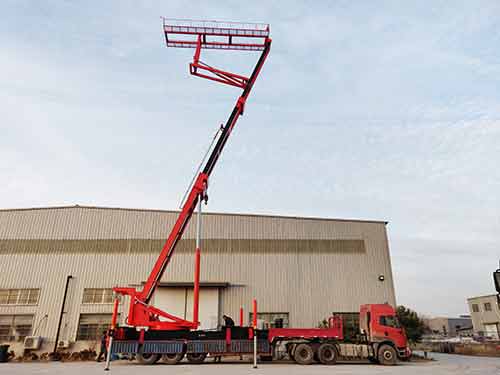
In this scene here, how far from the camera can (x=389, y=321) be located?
1702cm

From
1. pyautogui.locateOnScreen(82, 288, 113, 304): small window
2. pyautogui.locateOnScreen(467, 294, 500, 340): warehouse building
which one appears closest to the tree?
pyautogui.locateOnScreen(82, 288, 113, 304): small window

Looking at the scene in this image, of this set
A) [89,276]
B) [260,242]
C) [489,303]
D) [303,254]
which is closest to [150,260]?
[89,276]

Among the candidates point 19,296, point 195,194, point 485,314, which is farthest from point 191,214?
point 485,314

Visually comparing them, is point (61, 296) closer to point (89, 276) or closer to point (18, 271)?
point (89, 276)

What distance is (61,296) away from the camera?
25.0m

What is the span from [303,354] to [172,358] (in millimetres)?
6143

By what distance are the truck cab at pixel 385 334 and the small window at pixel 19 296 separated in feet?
73.6

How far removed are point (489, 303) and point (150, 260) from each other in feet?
156

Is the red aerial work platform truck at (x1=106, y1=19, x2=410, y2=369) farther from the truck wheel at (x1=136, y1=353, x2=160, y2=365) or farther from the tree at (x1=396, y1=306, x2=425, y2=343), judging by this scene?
the tree at (x1=396, y1=306, x2=425, y2=343)

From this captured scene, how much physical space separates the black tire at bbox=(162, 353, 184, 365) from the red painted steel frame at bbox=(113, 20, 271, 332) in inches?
50.4

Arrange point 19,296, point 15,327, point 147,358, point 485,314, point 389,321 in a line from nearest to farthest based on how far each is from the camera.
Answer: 1. point 147,358
2. point 389,321
3. point 15,327
4. point 19,296
5. point 485,314

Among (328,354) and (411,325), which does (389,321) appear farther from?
(411,325)

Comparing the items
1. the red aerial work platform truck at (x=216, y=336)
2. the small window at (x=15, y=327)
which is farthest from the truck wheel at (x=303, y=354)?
the small window at (x=15, y=327)

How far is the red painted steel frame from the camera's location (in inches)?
637
